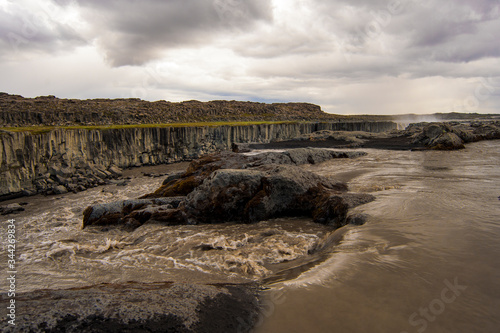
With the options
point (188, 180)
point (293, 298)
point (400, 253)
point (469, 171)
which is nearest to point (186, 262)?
point (293, 298)

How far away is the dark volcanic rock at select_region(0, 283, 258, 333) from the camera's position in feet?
9.78

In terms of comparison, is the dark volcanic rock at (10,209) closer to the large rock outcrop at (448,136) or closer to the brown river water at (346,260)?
the brown river water at (346,260)

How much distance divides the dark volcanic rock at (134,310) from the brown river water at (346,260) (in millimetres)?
378

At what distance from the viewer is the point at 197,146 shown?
38.4 m

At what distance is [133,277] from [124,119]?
1931 inches

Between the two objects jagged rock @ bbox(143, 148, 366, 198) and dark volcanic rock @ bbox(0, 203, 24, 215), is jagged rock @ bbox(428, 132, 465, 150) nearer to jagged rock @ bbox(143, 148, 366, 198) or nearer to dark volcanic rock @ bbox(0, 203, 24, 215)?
jagged rock @ bbox(143, 148, 366, 198)

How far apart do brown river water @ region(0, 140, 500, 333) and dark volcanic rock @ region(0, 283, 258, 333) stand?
38 centimetres

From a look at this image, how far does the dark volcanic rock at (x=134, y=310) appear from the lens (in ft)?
9.78

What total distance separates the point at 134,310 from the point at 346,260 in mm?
3260

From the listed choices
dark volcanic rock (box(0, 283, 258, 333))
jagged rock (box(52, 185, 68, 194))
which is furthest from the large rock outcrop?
jagged rock (box(52, 185, 68, 194))

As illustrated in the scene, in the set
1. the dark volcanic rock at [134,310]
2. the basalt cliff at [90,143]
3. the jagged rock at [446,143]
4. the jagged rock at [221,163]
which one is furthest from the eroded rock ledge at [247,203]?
the jagged rock at [446,143]

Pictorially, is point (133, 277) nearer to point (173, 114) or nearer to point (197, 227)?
point (197, 227)

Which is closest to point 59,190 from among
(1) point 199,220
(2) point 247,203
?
(1) point 199,220

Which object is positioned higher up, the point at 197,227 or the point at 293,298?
the point at 293,298
